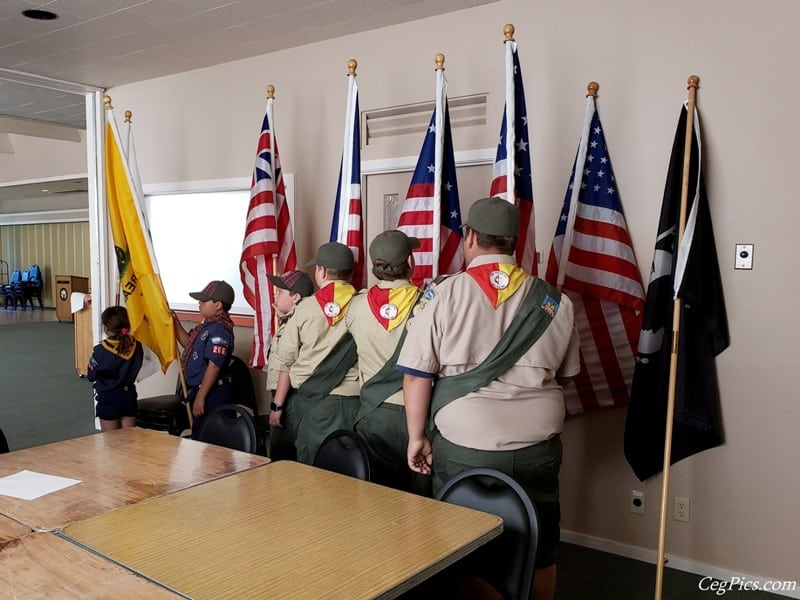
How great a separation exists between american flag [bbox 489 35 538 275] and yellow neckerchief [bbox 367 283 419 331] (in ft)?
2.20

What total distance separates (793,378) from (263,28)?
3.50 m

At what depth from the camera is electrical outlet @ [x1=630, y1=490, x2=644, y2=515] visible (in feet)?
11.5

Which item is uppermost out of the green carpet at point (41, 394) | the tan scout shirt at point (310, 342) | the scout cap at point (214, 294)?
the scout cap at point (214, 294)

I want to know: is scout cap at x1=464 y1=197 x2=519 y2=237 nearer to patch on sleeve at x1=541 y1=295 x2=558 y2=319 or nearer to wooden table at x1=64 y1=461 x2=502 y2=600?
patch on sleeve at x1=541 y1=295 x2=558 y2=319

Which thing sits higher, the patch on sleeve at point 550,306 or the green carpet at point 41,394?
the patch on sleeve at point 550,306

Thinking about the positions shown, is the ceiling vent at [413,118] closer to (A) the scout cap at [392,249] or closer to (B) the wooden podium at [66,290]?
(A) the scout cap at [392,249]

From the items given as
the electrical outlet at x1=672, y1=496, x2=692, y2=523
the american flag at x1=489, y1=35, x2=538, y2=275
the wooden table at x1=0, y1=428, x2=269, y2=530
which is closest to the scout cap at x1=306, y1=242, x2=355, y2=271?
the american flag at x1=489, y1=35, x2=538, y2=275

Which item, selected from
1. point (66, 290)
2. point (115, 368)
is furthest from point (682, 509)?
point (66, 290)

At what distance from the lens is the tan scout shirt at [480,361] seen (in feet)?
8.21

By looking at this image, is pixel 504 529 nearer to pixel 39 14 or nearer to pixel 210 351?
pixel 210 351

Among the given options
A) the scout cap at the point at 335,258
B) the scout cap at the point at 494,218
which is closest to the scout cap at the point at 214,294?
the scout cap at the point at 335,258

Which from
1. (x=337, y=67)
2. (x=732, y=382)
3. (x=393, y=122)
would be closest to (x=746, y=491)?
(x=732, y=382)

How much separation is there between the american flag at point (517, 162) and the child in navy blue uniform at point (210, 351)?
179 centimetres

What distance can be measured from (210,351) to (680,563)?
277 cm
